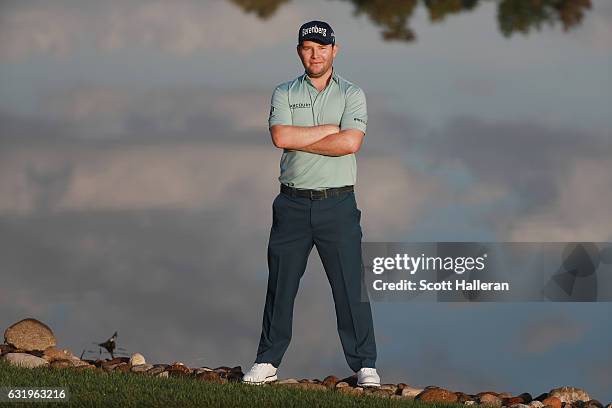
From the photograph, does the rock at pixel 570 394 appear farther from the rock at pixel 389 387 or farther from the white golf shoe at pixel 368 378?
Answer: the white golf shoe at pixel 368 378

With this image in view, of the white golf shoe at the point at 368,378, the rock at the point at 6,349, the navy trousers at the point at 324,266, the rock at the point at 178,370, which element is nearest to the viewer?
the navy trousers at the point at 324,266

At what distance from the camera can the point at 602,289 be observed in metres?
11.6

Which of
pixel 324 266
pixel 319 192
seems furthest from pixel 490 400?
pixel 319 192

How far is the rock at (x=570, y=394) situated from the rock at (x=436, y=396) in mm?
1160

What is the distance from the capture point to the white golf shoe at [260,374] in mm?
9914

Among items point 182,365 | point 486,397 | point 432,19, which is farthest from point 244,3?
point 486,397

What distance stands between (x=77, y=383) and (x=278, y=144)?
2788mm

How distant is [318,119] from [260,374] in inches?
93.9

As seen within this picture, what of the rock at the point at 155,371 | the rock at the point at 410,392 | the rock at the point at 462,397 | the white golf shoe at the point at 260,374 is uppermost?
the rock at the point at 155,371

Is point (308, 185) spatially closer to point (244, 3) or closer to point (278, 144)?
point (278, 144)

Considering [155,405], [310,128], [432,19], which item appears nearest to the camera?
[155,405]

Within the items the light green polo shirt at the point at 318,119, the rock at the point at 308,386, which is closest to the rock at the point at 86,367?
the rock at the point at 308,386

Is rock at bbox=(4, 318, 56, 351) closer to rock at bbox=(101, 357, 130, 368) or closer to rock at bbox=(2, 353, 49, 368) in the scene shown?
rock at bbox=(2, 353, 49, 368)

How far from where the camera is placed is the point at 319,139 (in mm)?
9297
